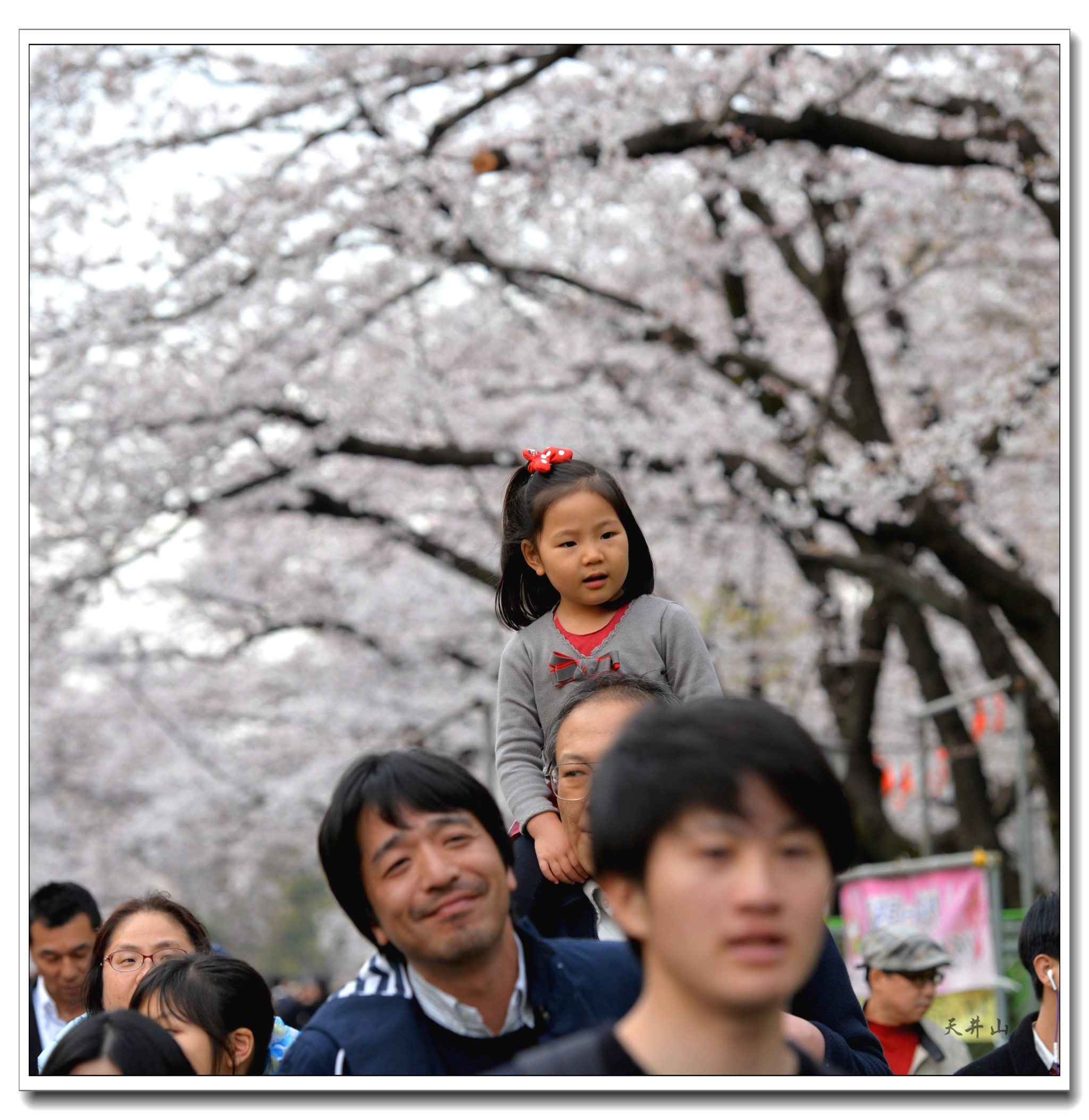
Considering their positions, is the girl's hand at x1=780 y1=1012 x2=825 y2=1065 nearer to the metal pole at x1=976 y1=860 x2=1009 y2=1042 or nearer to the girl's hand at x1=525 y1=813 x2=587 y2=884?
the girl's hand at x1=525 y1=813 x2=587 y2=884

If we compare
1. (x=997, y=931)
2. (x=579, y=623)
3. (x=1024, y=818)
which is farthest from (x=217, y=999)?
(x=1024, y=818)

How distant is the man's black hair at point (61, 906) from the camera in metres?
4.02

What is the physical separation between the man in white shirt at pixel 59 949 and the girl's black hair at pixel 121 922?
916 mm

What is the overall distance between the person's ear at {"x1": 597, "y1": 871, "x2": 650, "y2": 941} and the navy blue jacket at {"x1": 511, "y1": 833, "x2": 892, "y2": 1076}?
0.57m

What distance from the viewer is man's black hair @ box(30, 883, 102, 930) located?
4023 millimetres

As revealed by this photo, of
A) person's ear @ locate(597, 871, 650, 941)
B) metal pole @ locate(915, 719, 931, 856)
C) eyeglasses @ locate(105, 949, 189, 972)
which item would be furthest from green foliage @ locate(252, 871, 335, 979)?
person's ear @ locate(597, 871, 650, 941)

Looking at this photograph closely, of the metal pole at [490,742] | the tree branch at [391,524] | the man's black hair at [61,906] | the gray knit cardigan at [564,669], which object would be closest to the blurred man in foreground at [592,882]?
the gray knit cardigan at [564,669]

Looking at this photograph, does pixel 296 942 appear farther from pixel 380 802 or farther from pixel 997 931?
pixel 380 802

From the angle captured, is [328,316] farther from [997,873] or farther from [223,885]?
[223,885]

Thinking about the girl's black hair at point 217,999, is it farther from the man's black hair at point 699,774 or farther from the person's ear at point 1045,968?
the person's ear at point 1045,968

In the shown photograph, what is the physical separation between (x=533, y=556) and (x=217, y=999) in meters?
1.08

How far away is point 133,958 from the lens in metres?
2.85

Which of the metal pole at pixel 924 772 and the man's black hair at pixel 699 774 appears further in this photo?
the metal pole at pixel 924 772
